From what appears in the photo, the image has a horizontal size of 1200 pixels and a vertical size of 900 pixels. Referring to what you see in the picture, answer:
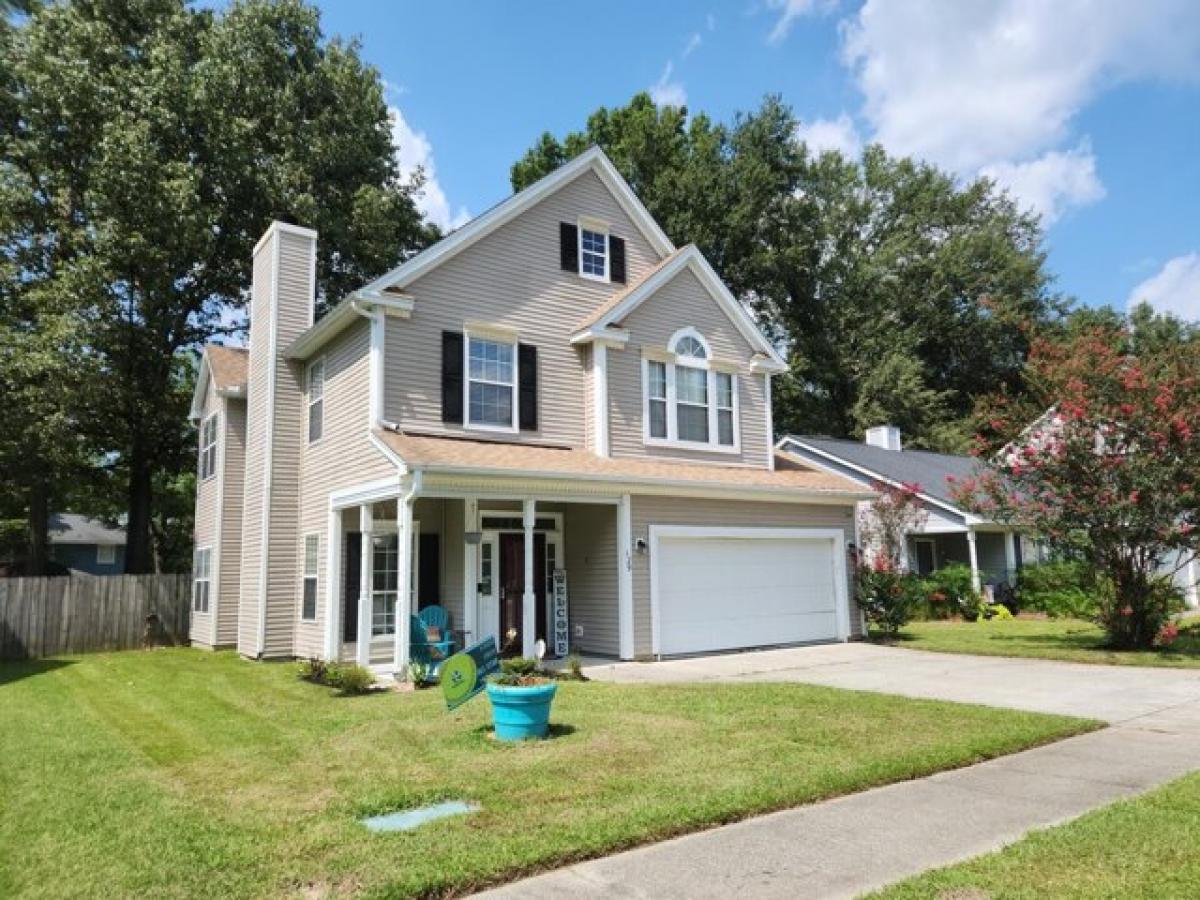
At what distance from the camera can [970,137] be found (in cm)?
1917

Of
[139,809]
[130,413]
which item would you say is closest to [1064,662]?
[139,809]

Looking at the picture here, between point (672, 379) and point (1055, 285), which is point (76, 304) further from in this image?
point (1055, 285)

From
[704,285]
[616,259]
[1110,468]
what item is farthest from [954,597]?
[616,259]

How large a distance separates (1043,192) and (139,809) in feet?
146

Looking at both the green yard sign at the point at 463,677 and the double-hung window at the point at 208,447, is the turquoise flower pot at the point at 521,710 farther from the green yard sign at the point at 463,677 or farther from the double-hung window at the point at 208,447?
the double-hung window at the point at 208,447

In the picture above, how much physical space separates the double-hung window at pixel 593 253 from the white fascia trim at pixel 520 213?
3.12 ft

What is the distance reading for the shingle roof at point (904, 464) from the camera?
25.4 metres

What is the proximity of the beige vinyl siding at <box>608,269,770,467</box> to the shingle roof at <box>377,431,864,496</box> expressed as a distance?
1.29ft

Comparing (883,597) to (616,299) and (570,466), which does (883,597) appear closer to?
(570,466)

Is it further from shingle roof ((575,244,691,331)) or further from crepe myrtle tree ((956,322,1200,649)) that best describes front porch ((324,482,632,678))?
crepe myrtle tree ((956,322,1200,649))

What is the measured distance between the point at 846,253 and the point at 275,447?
31746 millimetres

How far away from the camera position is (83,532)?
1779 inches

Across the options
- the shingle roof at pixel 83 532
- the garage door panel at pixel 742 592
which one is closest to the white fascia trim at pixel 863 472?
the garage door panel at pixel 742 592

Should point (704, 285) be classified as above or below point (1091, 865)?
above
